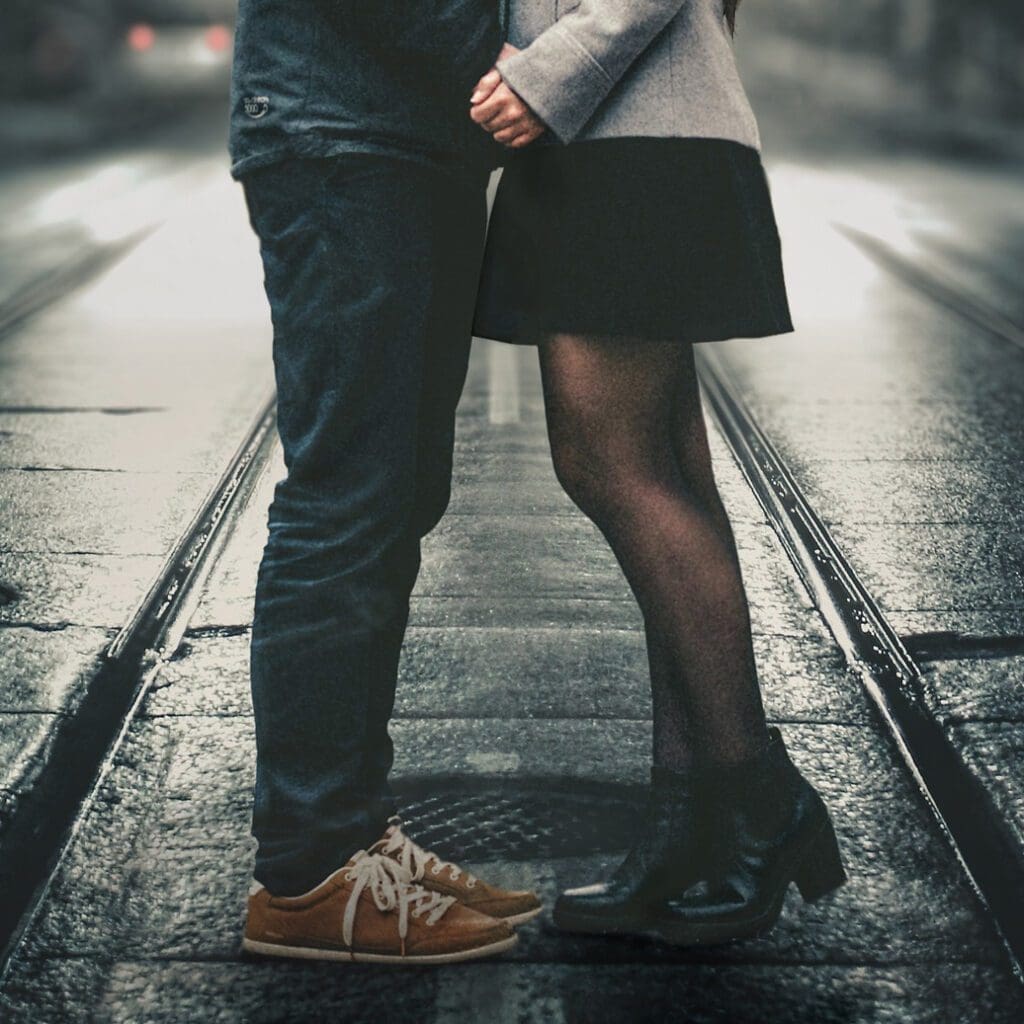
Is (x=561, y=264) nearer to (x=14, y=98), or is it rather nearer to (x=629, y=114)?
(x=629, y=114)

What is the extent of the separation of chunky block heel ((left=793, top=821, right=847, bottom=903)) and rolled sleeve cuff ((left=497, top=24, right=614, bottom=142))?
3.39 feet

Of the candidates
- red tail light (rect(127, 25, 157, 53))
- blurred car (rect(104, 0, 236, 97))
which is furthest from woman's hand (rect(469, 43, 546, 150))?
red tail light (rect(127, 25, 157, 53))

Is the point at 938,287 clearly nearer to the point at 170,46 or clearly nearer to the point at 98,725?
the point at 98,725

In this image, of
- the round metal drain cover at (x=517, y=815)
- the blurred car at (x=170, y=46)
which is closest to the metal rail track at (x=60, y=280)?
the round metal drain cover at (x=517, y=815)

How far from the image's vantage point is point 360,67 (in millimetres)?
1958

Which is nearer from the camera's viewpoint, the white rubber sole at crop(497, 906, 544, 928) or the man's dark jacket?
the man's dark jacket

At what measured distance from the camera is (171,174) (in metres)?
15.3

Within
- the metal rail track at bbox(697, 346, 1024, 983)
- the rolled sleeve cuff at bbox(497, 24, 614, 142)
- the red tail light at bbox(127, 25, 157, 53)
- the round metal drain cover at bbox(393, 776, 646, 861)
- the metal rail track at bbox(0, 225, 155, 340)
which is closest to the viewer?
the rolled sleeve cuff at bbox(497, 24, 614, 142)

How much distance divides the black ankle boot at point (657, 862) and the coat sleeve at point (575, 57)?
873 mm

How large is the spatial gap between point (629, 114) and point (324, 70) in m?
0.37

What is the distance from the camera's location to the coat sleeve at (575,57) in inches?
75.7

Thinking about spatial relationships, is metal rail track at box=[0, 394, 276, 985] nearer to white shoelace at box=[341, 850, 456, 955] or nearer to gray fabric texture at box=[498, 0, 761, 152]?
white shoelace at box=[341, 850, 456, 955]

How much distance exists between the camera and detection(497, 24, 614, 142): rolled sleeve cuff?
1.92 m

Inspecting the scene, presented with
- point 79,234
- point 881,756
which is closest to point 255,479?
point 881,756
